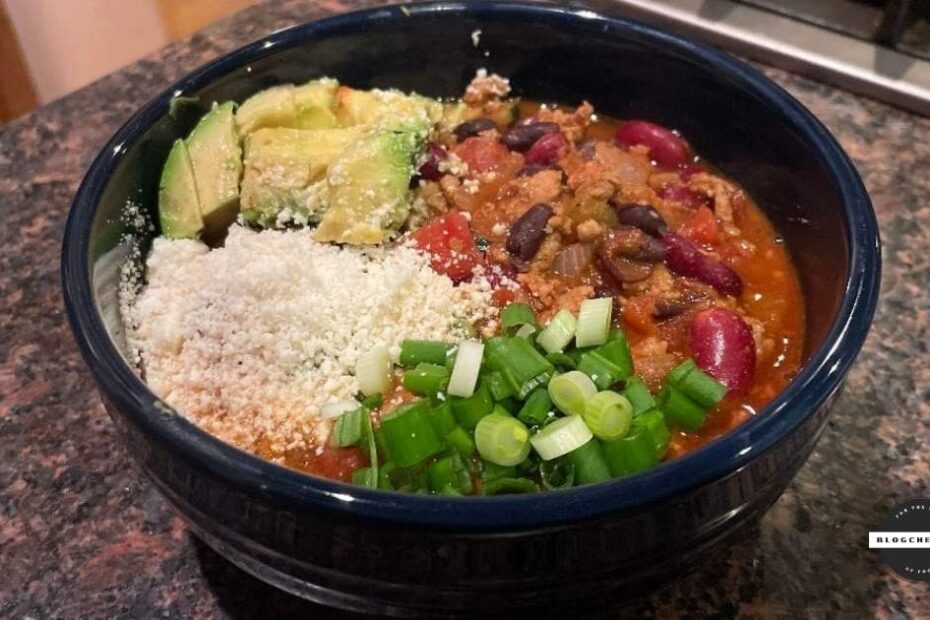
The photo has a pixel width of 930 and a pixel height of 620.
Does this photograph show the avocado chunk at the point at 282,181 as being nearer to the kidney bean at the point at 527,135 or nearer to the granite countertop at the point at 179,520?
the kidney bean at the point at 527,135

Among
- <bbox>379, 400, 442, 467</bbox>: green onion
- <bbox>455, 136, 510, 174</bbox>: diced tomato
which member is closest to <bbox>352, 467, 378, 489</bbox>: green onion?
<bbox>379, 400, 442, 467</bbox>: green onion

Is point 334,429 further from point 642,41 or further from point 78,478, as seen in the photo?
point 642,41

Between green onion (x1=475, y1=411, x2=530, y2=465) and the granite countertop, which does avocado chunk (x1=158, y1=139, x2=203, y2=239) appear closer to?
the granite countertop

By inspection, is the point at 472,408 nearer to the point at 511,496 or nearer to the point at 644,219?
the point at 511,496

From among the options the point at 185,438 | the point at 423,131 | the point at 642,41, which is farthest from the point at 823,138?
the point at 185,438

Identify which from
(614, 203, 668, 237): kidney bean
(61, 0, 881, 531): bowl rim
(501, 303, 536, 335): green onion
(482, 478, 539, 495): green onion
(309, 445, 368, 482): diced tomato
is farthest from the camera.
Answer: (614, 203, 668, 237): kidney bean

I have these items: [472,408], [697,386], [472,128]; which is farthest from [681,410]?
[472,128]
